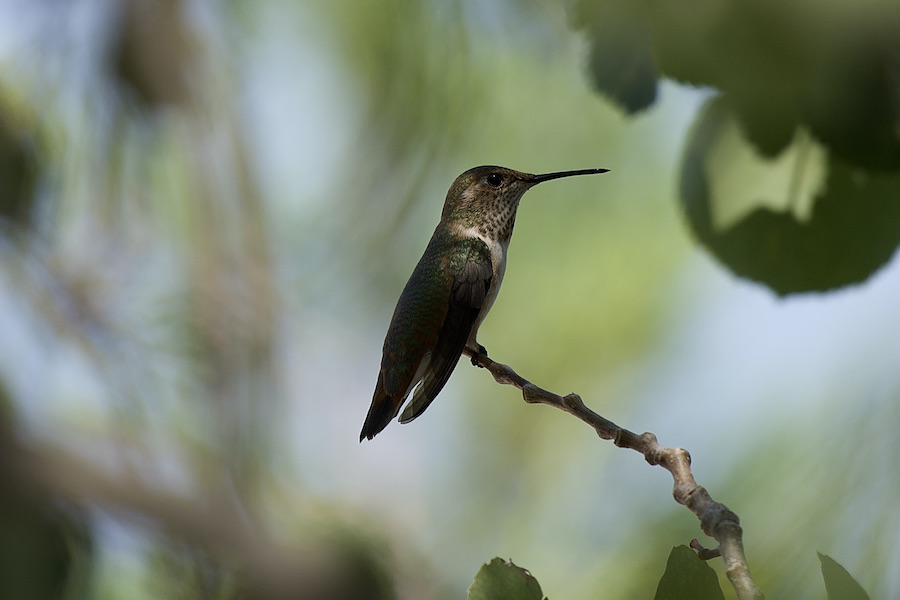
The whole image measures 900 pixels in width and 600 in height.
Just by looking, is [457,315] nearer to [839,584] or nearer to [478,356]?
[478,356]

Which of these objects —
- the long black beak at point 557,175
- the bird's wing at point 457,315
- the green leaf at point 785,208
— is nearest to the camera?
the green leaf at point 785,208

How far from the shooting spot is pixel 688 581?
356 millimetres

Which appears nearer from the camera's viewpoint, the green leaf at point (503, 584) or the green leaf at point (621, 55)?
the green leaf at point (503, 584)

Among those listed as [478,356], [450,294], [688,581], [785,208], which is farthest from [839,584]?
[450,294]

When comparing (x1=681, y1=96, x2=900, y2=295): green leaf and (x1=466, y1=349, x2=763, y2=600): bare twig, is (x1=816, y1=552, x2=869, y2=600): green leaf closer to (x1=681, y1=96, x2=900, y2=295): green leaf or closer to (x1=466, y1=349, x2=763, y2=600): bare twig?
(x1=466, y1=349, x2=763, y2=600): bare twig

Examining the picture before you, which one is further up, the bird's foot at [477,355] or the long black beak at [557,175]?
the long black beak at [557,175]

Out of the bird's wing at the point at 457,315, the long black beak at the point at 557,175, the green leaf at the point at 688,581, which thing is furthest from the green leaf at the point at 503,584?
the long black beak at the point at 557,175

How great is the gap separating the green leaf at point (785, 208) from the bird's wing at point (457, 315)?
13.7 inches

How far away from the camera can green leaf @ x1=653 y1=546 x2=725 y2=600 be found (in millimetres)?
351

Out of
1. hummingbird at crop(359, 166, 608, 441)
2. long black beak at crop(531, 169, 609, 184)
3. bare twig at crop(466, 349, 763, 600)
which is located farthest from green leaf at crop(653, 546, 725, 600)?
long black beak at crop(531, 169, 609, 184)

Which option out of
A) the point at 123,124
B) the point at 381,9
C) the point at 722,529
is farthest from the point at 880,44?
the point at 123,124

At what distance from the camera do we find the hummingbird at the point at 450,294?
825mm

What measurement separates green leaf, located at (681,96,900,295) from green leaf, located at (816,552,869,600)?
0.73 ft

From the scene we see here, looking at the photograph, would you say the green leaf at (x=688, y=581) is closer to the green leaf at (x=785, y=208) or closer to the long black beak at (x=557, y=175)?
the green leaf at (x=785, y=208)
